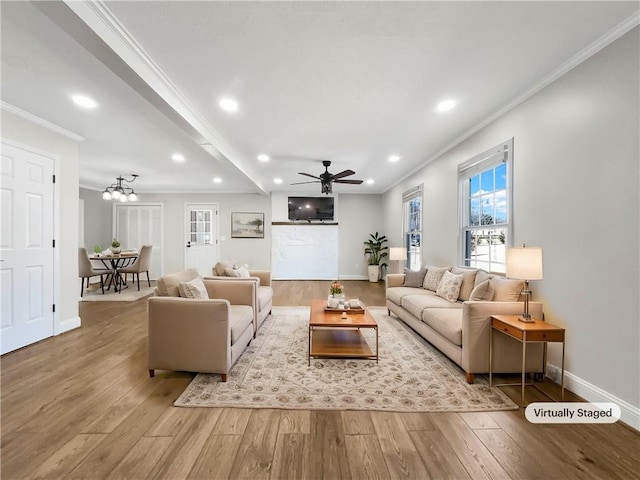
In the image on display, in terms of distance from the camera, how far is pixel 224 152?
3.88m

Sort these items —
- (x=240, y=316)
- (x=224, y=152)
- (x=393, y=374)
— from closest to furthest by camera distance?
(x=393, y=374), (x=240, y=316), (x=224, y=152)

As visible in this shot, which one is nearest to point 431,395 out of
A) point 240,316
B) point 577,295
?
point 577,295

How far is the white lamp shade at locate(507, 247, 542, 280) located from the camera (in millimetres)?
2188

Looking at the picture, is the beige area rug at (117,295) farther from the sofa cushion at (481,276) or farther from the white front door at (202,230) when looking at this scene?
the sofa cushion at (481,276)

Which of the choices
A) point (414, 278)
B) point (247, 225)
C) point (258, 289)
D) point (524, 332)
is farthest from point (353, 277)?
point (524, 332)

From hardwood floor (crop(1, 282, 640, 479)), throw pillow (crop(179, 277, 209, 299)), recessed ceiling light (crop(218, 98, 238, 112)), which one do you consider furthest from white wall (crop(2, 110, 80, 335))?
recessed ceiling light (crop(218, 98, 238, 112))

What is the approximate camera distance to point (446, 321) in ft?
8.84

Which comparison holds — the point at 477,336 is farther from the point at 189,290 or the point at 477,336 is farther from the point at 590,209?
A: the point at 189,290

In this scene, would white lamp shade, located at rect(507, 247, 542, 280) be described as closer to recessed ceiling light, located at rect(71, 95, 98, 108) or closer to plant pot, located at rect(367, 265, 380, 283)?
recessed ceiling light, located at rect(71, 95, 98, 108)

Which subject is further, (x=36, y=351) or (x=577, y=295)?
(x=36, y=351)

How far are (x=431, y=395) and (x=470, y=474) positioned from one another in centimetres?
73

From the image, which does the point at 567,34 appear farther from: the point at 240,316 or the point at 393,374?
the point at 240,316

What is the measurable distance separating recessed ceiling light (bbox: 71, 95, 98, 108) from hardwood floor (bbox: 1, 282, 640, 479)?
2.54 meters

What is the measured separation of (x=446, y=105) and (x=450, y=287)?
6.65 feet
